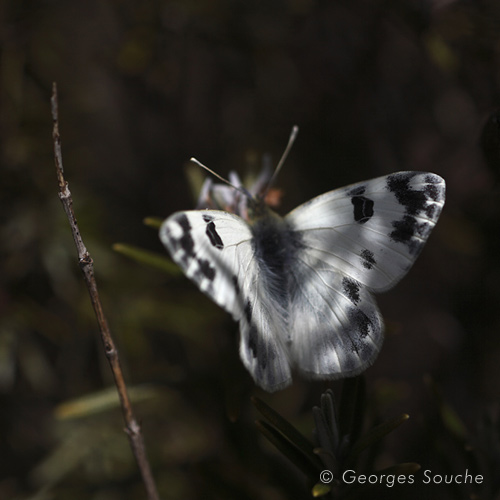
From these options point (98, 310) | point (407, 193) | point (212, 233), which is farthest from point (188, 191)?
point (98, 310)

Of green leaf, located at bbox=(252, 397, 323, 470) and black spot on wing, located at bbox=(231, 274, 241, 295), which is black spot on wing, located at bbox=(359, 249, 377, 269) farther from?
green leaf, located at bbox=(252, 397, 323, 470)

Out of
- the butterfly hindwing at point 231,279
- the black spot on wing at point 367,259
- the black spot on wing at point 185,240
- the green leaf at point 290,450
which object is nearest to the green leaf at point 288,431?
the green leaf at point 290,450

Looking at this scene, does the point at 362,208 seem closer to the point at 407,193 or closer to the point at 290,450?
the point at 407,193

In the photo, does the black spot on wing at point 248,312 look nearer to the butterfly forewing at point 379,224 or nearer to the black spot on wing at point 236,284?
the black spot on wing at point 236,284

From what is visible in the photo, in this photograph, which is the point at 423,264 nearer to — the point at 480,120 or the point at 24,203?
the point at 480,120

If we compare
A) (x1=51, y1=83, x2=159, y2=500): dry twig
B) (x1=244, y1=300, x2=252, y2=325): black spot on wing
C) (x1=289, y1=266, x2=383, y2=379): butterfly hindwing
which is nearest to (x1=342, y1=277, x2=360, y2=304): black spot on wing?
(x1=289, y1=266, x2=383, y2=379): butterfly hindwing

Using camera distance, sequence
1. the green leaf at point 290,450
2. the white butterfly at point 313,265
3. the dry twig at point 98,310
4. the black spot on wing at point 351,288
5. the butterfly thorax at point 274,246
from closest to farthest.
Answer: the dry twig at point 98,310, the green leaf at point 290,450, the white butterfly at point 313,265, the black spot on wing at point 351,288, the butterfly thorax at point 274,246

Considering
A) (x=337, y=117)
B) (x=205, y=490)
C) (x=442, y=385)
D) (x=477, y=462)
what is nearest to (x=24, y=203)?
(x=205, y=490)
